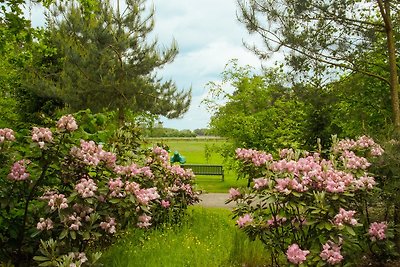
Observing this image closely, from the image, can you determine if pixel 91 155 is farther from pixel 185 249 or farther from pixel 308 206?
pixel 308 206

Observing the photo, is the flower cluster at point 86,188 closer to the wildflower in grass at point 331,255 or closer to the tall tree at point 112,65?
the wildflower in grass at point 331,255

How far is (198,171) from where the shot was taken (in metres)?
21.4

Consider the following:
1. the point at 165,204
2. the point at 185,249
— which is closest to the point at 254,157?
the point at 185,249

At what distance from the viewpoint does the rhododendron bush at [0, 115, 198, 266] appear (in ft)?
12.5

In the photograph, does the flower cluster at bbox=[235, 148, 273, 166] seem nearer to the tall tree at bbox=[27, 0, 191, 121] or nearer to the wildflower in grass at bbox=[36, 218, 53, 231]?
the wildflower in grass at bbox=[36, 218, 53, 231]

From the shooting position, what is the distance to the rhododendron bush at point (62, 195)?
3.81 m

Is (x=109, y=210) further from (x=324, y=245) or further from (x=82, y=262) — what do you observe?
(x=324, y=245)

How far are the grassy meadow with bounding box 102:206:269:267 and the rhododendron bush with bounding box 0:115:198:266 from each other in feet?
2.08

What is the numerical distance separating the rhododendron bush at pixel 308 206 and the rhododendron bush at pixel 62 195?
1037mm

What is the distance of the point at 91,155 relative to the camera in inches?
161

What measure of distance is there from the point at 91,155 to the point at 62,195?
1.43 feet

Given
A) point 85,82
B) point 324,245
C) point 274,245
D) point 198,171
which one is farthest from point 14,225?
point 198,171

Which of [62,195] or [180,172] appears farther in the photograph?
[180,172]

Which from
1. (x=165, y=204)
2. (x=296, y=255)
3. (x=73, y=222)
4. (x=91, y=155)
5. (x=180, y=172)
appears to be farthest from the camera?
(x=180, y=172)
